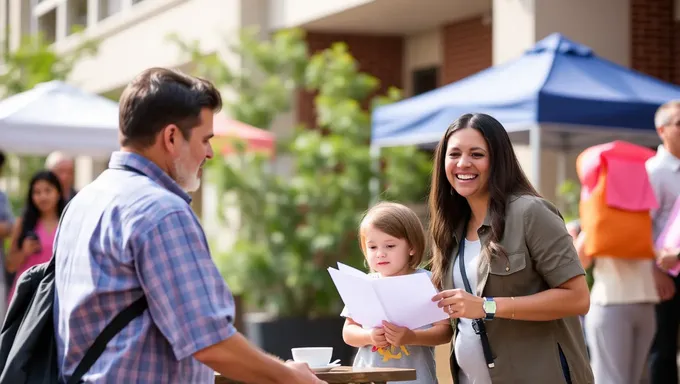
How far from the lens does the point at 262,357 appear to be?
317cm

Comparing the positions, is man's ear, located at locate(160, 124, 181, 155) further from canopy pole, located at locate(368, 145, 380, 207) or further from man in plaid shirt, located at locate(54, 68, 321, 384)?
canopy pole, located at locate(368, 145, 380, 207)

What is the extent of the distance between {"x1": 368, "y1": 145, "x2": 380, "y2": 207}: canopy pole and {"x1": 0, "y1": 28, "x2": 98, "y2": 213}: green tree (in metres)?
8.34

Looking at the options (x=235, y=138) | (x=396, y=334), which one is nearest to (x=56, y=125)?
(x=235, y=138)

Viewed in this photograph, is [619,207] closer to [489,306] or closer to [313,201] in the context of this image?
[489,306]

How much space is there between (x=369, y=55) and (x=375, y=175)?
216 inches

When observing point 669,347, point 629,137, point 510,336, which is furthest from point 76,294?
point 629,137

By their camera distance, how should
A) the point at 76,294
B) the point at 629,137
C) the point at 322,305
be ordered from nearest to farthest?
1. the point at 76,294
2. the point at 629,137
3. the point at 322,305

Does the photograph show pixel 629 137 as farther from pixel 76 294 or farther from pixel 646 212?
pixel 76 294

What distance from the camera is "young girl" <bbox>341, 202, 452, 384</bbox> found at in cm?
466

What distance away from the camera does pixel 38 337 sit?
10.6ft

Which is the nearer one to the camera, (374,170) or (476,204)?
(476,204)

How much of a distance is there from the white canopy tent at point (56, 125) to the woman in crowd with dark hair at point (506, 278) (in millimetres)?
5762

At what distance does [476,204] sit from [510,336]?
19.6 inches

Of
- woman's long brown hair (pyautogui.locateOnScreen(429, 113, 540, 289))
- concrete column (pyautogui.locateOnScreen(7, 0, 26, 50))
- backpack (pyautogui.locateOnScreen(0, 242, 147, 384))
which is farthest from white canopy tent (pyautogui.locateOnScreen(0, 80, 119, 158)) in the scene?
concrete column (pyautogui.locateOnScreen(7, 0, 26, 50))
